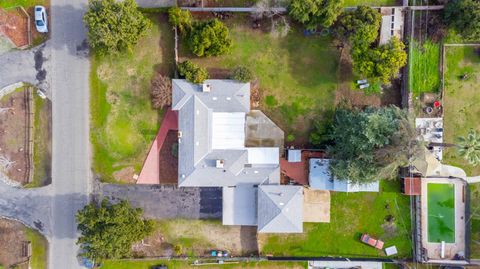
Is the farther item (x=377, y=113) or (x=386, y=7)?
(x=386, y=7)

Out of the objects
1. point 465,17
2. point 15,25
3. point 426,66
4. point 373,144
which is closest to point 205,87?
point 373,144

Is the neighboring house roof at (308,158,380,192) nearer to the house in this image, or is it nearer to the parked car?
the house

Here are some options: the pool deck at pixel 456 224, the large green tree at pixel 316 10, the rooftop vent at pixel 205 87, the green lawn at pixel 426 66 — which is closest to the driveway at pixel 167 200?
the rooftop vent at pixel 205 87

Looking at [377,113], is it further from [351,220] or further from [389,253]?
[389,253]

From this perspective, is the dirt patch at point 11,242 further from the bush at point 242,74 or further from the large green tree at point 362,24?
the large green tree at point 362,24

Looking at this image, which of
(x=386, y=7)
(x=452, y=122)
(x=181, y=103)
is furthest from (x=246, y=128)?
(x=452, y=122)

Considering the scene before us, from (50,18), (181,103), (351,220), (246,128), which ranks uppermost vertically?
(50,18)
